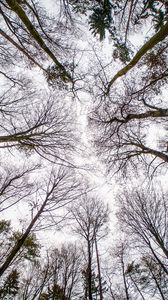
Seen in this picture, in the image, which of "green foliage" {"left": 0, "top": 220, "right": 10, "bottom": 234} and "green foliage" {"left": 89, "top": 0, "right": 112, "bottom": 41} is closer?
"green foliage" {"left": 89, "top": 0, "right": 112, "bottom": 41}

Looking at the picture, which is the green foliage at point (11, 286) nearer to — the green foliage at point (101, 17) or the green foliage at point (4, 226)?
the green foliage at point (4, 226)

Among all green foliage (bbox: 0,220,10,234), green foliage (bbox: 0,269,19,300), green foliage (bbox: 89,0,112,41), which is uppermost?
green foliage (bbox: 89,0,112,41)

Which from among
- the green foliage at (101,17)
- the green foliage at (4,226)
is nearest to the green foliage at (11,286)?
the green foliage at (4,226)

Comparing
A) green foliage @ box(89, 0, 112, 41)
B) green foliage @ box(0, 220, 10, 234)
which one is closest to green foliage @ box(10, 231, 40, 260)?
green foliage @ box(0, 220, 10, 234)

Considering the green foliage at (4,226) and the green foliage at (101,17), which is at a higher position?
the green foliage at (101,17)

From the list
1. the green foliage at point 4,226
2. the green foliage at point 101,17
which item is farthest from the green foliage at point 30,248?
Result: the green foliage at point 101,17

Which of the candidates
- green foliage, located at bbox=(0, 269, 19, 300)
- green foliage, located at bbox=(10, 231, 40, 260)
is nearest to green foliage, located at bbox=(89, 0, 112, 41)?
green foliage, located at bbox=(10, 231, 40, 260)

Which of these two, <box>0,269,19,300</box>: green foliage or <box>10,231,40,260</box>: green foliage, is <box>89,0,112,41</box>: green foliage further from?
<box>0,269,19,300</box>: green foliage

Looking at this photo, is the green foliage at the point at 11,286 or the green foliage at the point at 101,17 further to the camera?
the green foliage at the point at 11,286

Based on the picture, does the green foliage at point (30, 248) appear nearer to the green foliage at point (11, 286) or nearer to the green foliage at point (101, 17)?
the green foliage at point (11, 286)

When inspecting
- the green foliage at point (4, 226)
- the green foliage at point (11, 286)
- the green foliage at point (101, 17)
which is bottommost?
the green foliage at point (11, 286)

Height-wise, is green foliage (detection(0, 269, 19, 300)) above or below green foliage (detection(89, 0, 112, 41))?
below

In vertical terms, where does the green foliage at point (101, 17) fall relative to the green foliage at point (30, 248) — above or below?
above

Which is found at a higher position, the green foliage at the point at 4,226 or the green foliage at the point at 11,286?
the green foliage at the point at 4,226
